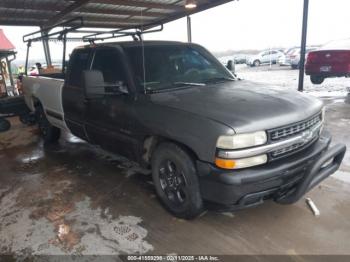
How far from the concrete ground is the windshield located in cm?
132

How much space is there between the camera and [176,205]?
109 inches

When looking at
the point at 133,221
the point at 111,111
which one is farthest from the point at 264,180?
the point at 111,111

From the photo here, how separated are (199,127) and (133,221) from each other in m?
1.23

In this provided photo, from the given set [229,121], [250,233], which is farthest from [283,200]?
[229,121]

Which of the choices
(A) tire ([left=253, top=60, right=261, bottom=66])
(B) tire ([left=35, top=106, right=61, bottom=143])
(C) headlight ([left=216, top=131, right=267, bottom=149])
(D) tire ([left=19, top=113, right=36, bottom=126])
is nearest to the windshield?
(C) headlight ([left=216, top=131, right=267, bottom=149])

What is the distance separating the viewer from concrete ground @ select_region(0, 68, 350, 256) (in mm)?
2418

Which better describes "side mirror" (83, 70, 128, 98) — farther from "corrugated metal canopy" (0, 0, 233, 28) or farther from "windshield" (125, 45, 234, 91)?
"corrugated metal canopy" (0, 0, 233, 28)

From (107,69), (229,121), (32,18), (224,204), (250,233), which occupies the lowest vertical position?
(250,233)

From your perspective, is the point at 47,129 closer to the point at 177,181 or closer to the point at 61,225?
the point at 61,225

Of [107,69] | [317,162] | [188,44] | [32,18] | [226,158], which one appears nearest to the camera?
[226,158]

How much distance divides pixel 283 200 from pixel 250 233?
43cm

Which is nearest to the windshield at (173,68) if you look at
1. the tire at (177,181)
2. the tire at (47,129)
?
the tire at (177,181)

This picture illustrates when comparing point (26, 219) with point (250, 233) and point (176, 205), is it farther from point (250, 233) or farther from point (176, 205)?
point (250, 233)

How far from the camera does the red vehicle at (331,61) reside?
332 inches
